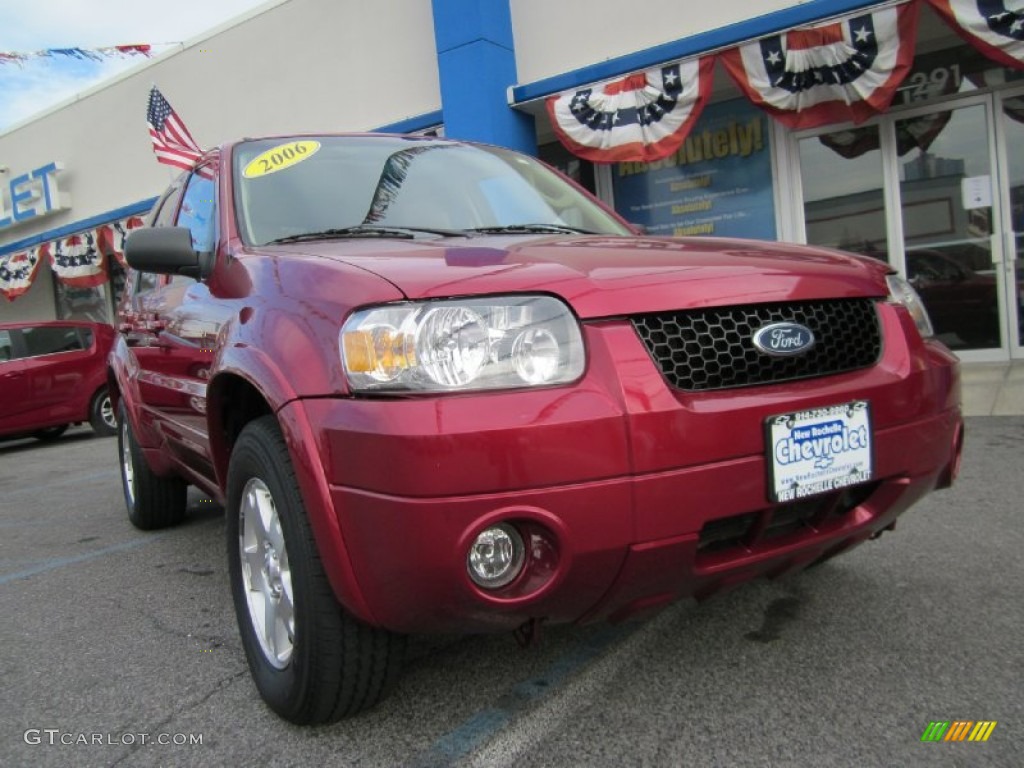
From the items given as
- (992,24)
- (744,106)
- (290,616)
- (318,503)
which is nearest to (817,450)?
(318,503)

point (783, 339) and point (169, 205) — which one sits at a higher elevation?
point (169, 205)

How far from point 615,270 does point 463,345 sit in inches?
16.7

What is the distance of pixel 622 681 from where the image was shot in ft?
7.29

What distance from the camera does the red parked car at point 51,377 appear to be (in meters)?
9.47

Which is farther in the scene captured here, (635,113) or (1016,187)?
(635,113)

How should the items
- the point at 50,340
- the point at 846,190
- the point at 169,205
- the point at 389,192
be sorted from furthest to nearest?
the point at 50,340 < the point at 846,190 < the point at 169,205 < the point at 389,192

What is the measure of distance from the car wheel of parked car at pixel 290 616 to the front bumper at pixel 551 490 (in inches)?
5.0

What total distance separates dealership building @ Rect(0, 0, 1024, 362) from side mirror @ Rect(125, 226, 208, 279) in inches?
229

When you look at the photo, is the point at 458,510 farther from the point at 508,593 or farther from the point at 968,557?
the point at 968,557

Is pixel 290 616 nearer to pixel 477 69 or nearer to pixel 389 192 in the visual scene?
pixel 389 192

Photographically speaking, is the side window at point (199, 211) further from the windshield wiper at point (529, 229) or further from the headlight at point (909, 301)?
the headlight at point (909, 301)

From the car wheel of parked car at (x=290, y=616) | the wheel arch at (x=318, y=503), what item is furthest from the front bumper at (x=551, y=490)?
the car wheel of parked car at (x=290, y=616)

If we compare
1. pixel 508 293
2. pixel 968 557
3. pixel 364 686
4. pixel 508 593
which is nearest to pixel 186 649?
pixel 364 686

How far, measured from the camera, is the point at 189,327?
2.86 metres
